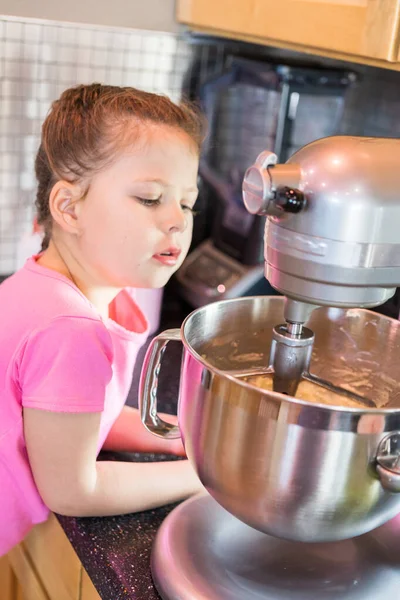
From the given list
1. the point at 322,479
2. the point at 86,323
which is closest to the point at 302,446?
the point at 322,479

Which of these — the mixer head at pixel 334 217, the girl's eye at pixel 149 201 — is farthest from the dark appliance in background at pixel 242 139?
the mixer head at pixel 334 217

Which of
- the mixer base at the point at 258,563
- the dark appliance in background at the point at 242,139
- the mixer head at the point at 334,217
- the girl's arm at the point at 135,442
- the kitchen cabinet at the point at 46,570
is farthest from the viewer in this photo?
the dark appliance in background at the point at 242,139

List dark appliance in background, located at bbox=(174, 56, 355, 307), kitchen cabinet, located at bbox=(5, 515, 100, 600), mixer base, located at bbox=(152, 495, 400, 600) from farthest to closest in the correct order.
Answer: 1. dark appliance in background, located at bbox=(174, 56, 355, 307)
2. kitchen cabinet, located at bbox=(5, 515, 100, 600)
3. mixer base, located at bbox=(152, 495, 400, 600)

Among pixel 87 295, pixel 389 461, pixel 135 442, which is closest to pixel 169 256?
pixel 87 295

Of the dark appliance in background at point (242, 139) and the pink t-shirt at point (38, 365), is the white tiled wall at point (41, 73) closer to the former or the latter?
the dark appliance in background at point (242, 139)

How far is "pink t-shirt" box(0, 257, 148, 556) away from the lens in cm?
80

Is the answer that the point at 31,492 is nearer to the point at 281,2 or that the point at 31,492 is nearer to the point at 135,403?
the point at 135,403

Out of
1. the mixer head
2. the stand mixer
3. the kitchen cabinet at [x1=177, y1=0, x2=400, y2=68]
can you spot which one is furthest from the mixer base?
the kitchen cabinet at [x1=177, y1=0, x2=400, y2=68]

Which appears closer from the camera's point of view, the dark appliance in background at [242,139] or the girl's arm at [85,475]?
the girl's arm at [85,475]

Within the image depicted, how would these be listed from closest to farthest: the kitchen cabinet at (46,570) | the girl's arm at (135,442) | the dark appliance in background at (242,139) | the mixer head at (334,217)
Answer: the mixer head at (334,217)
the kitchen cabinet at (46,570)
the girl's arm at (135,442)
the dark appliance in background at (242,139)

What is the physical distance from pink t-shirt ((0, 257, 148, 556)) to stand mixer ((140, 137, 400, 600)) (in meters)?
0.07

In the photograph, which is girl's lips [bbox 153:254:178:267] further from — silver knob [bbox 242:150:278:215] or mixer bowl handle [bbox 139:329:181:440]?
silver knob [bbox 242:150:278:215]

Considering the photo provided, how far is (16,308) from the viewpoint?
33.8 inches

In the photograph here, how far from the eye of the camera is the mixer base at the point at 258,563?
707 mm
